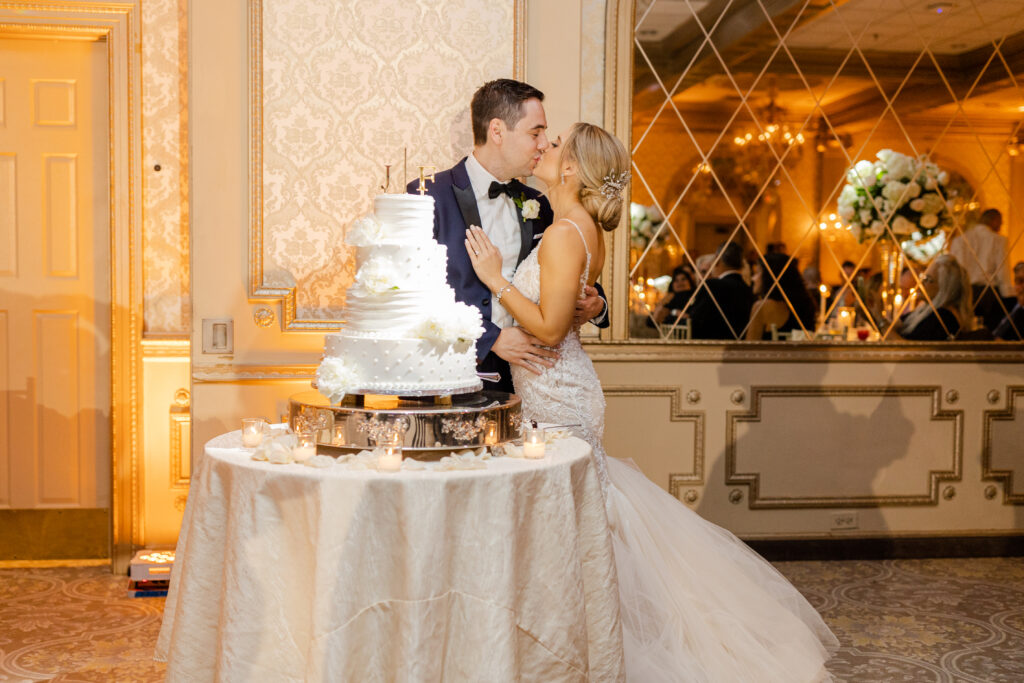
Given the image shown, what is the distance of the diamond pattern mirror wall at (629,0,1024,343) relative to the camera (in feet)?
14.6

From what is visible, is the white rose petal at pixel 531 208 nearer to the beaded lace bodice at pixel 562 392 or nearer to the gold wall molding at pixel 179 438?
the beaded lace bodice at pixel 562 392

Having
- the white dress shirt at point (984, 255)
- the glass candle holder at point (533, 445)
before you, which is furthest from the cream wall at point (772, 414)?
the glass candle holder at point (533, 445)

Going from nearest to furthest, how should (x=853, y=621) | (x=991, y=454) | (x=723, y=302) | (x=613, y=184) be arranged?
(x=613, y=184), (x=853, y=621), (x=723, y=302), (x=991, y=454)

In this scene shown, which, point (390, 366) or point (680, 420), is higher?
point (390, 366)

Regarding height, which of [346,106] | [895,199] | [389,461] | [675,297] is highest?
[346,106]

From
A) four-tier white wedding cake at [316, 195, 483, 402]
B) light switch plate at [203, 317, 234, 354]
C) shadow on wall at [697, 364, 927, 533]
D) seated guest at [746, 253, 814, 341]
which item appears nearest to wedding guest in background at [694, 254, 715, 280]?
seated guest at [746, 253, 814, 341]

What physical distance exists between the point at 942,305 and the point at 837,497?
1.13 meters

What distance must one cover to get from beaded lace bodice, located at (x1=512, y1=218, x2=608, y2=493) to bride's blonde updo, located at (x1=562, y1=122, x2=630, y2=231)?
0.19 m

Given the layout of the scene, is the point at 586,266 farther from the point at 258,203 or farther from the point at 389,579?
the point at 258,203

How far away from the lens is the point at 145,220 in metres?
4.26

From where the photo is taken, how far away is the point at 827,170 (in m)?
4.62

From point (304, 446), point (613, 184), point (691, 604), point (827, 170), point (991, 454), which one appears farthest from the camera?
point (991, 454)

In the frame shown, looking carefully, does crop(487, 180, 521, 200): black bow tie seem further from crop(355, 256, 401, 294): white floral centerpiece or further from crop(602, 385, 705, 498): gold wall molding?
crop(602, 385, 705, 498): gold wall molding

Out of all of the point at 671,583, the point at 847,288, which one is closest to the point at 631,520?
the point at 671,583
